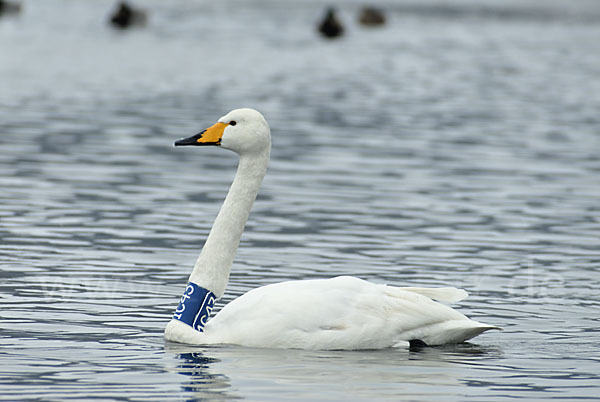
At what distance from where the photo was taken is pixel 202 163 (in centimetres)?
2508

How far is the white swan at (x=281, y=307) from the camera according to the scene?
10555mm

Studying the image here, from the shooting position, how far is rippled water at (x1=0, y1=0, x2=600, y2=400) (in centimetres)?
1001

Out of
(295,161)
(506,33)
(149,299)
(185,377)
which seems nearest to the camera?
(185,377)

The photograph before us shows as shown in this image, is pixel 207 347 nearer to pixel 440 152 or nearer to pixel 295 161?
pixel 295 161

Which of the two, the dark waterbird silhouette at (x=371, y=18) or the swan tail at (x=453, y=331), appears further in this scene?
the dark waterbird silhouette at (x=371, y=18)

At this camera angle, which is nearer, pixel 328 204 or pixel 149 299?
pixel 149 299

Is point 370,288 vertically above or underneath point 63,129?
above

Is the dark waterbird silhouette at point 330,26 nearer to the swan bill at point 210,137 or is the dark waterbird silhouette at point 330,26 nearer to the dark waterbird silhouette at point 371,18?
the dark waterbird silhouette at point 371,18

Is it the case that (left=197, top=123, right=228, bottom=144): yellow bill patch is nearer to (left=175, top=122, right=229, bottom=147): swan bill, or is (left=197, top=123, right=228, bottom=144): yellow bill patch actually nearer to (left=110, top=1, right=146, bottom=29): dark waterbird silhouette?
(left=175, top=122, right=229, bottom=147): swan bill

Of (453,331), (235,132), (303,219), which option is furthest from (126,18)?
(453,331)

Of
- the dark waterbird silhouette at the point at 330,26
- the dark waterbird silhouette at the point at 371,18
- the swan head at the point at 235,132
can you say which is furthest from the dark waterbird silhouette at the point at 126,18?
the swan head at the point at 235,132

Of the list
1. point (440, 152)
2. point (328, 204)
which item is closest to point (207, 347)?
point (328, 204)

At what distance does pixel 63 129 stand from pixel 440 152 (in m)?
8.27

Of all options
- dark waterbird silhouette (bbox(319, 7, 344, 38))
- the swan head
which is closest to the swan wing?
the swan head
